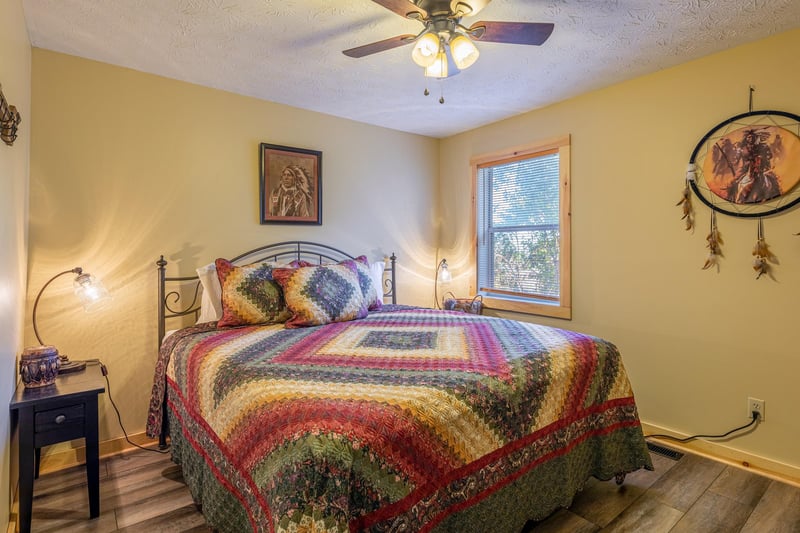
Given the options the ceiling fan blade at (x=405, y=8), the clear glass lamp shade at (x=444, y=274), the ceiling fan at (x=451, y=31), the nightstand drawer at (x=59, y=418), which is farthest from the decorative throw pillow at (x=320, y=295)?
the ceiling fan blade at (x=405, y=8)

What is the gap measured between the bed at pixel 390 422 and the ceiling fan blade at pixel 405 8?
4.68 feet

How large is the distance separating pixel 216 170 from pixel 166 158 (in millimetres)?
322

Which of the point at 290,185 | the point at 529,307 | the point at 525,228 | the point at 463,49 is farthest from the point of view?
the point at 525,228

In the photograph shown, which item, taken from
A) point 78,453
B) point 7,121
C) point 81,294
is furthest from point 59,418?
point 7,121

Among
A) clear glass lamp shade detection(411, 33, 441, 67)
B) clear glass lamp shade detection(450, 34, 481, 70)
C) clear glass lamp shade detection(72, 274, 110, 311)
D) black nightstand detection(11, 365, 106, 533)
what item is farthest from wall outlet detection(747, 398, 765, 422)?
clear glass lamp shade detection(72, 274, 110, 311)

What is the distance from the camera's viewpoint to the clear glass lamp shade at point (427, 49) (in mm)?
1834

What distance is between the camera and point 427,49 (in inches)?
73.4

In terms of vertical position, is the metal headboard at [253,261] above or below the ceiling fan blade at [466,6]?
below

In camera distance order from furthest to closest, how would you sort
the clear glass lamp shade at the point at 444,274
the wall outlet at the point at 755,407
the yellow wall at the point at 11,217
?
1. the clear glass lamp shade at the point at 444,274
2. the wall outlet at the point at 755,407
3. the yellow wall at the point at 11,217

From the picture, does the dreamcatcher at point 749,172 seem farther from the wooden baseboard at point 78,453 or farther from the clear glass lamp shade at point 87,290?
the wooden baseboard at point 78,453

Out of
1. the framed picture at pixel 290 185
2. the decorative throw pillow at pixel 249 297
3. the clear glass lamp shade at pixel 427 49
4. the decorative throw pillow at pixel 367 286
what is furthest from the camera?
the framed picture at pixel 290 185

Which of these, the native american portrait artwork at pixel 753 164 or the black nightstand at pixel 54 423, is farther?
the native american portrait artwork at pixel 753 164

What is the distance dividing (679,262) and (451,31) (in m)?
2.08

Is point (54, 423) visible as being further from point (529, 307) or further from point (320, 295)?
point (529, 307)
